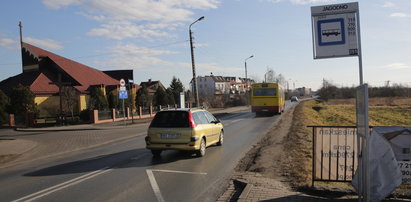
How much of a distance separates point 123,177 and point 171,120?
9.85 ft

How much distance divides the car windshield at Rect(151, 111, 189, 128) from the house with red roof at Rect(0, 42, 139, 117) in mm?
26123

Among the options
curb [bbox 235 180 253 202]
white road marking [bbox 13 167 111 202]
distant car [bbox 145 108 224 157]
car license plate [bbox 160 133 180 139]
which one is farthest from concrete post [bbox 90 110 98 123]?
curb [bbox 235 180 253 202]

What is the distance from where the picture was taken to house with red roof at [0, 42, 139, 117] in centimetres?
3594

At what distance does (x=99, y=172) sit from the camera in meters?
8.60

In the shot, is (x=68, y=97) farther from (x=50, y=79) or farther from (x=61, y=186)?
→ (x=61, y=186)

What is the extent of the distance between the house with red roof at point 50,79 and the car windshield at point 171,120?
85.7ft

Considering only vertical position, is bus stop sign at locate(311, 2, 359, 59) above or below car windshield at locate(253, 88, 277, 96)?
above

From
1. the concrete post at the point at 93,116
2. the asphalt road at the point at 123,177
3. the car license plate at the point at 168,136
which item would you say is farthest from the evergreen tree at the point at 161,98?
the car license plate at the point at 168,136

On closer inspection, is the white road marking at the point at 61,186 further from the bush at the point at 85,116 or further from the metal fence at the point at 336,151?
the bush at the point at 85,116

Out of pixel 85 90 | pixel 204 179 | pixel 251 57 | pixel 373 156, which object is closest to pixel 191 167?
pixel 204 179

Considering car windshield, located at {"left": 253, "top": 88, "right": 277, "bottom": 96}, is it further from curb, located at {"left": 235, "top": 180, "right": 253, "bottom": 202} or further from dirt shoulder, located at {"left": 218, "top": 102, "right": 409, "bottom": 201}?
curb, located at {"left": 235, "top": 180, "right": 253, "bottom": 202}

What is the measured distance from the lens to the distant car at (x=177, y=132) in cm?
1021

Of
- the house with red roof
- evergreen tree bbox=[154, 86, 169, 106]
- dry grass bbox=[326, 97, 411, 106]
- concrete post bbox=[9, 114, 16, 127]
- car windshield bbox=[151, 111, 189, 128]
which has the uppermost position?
the house with red roof

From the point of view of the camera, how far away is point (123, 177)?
26.0 ft
